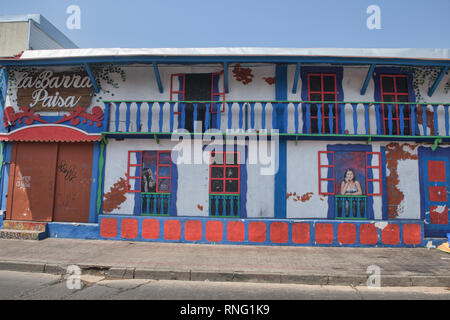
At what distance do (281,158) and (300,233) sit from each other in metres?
2.17

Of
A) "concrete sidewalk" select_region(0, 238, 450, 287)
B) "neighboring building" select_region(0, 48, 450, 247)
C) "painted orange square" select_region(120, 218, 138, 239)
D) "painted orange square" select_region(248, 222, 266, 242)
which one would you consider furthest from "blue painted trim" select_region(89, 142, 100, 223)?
"painted orange square" select_region(248, 222, 266, 242)

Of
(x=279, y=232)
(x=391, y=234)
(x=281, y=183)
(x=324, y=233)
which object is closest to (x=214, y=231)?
(x=279, y=232)

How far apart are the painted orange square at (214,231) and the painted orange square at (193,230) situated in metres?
0.20

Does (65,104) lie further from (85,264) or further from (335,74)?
(335,74)

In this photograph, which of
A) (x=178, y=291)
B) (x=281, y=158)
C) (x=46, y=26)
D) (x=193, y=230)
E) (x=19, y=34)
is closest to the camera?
(x=178, y=291)

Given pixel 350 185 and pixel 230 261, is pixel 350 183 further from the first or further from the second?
pixel 230 261

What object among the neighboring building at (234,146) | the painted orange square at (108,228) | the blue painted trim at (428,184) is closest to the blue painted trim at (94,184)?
the neighboring building at (234,146)

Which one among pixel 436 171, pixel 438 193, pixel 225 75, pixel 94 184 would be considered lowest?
pixel 438 193

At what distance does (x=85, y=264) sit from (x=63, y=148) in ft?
14.9

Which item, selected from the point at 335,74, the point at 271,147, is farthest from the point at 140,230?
the point at 335,74

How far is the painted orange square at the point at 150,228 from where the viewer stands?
8070mm

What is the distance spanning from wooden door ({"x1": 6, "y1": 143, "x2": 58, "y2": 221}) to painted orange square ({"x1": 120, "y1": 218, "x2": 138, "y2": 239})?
248 centimetres

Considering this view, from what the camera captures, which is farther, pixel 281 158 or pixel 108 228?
pixel 281 158

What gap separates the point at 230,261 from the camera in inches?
244
